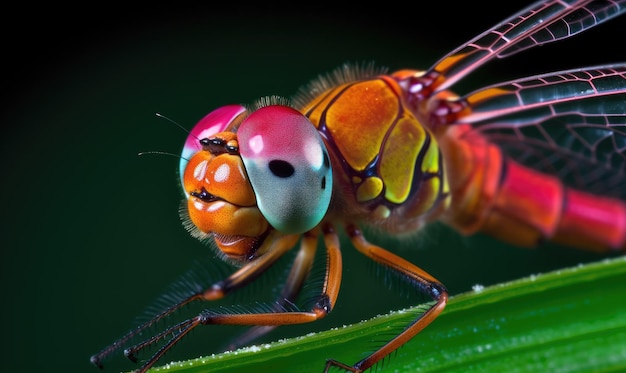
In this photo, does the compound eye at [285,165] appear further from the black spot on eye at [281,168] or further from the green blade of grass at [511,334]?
the green blade of grass at [511,334]

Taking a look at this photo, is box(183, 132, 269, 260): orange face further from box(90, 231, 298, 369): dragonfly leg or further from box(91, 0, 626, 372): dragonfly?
box(90, 231, 298, 369): dragonfly leg

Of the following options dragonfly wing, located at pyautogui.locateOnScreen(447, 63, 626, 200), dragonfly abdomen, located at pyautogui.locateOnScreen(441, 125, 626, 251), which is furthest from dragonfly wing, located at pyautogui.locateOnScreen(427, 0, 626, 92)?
dragonfly abdomen, located at pyautogui.locateOnScreen(441, 125, 626, 251)

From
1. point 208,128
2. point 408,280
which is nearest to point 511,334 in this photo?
point 408,280

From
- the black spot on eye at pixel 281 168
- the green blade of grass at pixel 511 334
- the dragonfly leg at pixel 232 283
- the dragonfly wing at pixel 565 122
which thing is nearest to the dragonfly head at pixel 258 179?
the black spot on eye at pixel 281 168

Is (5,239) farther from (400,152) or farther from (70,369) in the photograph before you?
(400,152)

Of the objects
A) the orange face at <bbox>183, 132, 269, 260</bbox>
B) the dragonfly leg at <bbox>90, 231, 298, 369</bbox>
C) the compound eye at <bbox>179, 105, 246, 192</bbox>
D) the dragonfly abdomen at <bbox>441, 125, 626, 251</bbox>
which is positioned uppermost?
the compound eye at <bbox>179, 105, 246, 192</bbox>

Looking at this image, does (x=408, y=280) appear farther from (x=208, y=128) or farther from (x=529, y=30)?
(x=529, y=30)

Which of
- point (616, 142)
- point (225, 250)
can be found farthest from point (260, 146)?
point (616, 142)
